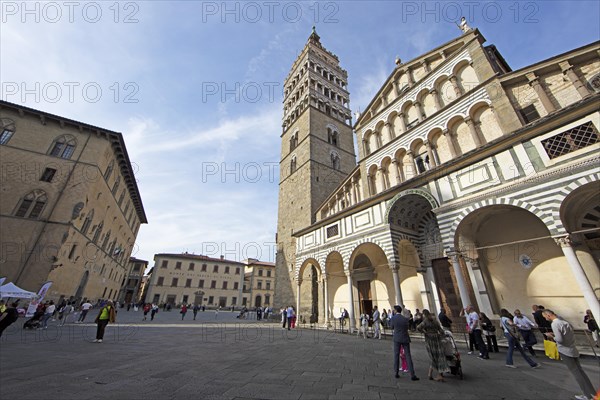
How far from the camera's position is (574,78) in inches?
344

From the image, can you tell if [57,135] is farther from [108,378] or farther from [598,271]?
[598,271]

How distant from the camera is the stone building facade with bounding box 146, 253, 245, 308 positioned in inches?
1636

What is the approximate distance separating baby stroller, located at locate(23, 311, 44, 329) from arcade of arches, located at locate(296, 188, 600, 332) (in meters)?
14.3

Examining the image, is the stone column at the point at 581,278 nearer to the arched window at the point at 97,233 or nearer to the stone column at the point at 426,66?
the stone column at the point at 426,66

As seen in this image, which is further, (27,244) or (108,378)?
(27,244)

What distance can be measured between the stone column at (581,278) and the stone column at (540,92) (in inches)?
194

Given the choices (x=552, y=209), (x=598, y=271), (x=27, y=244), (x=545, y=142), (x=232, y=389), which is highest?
(x=545, y=142)

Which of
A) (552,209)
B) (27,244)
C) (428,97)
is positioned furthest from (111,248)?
(552,209)

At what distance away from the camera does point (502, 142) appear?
8.80m

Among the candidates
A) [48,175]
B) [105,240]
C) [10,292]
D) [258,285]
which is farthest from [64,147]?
[258,285]

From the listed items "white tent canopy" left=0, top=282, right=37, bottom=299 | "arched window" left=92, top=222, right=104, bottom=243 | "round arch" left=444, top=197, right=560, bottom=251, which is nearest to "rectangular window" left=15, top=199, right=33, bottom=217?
"arched window" left=92, top=222, right=104, bottom=243

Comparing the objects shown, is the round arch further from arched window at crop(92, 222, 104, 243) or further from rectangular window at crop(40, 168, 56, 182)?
arched window at crop(92, 222, 104, 243)

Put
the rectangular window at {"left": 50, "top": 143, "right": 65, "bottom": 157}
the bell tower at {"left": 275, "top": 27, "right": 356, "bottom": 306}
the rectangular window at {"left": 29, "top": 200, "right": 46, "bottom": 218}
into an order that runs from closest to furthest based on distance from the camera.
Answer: the rectangular window at {"left": 29, "top": 200, "right": 46, "bottom": 218}
the rectangular window at {"left": 50, "top": 143, "right": 65, "bottom": 157}
the bell tower at {"left": 275, "top": 27, "right": 356, "bottom": 306}

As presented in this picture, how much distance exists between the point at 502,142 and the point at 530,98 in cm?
284
